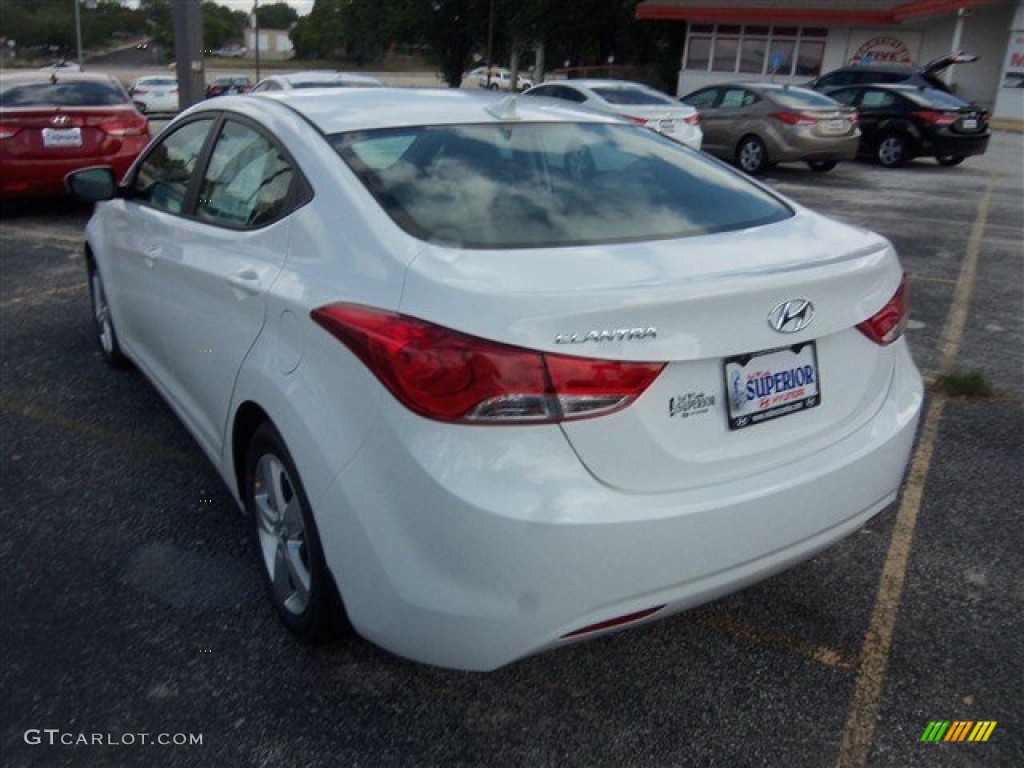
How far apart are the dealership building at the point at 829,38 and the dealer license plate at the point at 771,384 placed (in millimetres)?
32947

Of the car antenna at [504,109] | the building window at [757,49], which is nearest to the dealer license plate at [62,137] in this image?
the car antenna at [504,109]

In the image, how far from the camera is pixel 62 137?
916cm

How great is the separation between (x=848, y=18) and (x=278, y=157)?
33.6m

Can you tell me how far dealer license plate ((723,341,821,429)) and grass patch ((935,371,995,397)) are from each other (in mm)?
2959

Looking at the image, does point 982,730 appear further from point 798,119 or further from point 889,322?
point 798,119

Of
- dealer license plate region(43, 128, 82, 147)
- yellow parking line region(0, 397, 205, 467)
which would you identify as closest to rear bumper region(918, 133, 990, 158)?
dealer license plate region(43, 128, 82, 147)

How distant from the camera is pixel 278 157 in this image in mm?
2961

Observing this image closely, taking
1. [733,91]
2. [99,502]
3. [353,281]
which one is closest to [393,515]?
[353,281]

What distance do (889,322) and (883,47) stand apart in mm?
35175

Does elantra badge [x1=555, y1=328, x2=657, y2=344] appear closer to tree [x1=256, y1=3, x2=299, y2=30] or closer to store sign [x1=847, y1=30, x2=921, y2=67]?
store sign [x1=847, y1=30, x2=921, y2=67]

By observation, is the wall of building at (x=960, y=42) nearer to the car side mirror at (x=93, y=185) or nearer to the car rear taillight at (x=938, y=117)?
the car rear taillight at (x=938, y=117)

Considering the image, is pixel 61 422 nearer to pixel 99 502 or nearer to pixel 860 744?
pixel 99 502

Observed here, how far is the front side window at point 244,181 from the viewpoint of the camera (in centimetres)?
292

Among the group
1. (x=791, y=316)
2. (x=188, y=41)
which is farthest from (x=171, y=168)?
(x=188, y=41)
